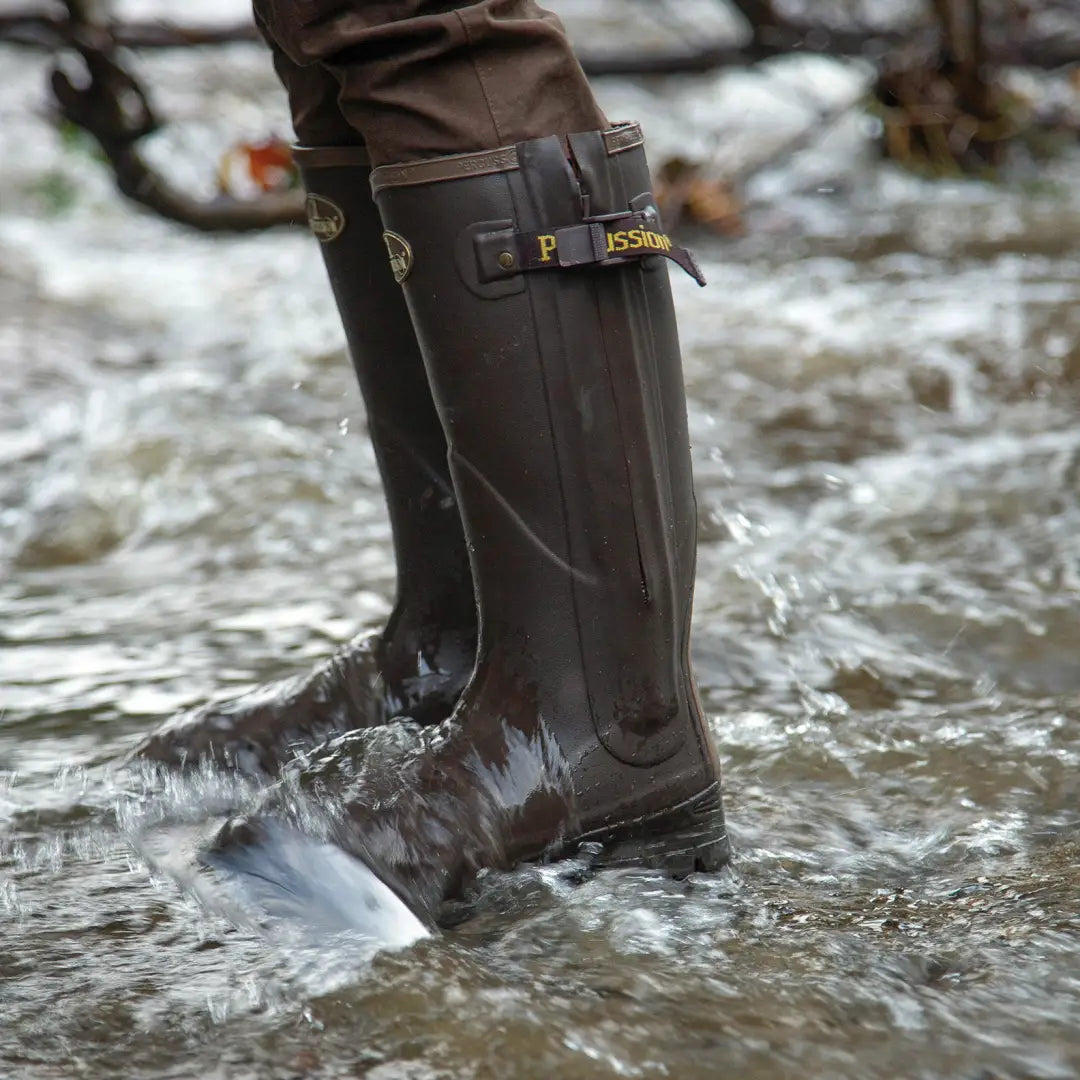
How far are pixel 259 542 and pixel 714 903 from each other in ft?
4.82

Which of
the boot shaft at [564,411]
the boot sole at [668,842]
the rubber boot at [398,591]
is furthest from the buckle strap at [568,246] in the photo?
the boot sole at [668,842]

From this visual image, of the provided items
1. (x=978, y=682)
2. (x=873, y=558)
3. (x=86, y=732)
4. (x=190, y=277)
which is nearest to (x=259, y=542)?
(x=86, y=732)

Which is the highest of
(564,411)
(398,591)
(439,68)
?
(439,68)

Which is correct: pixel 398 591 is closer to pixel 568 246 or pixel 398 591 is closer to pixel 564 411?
pixel 564 411

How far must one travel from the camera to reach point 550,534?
1.25 metres

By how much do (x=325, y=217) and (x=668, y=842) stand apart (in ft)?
2.27

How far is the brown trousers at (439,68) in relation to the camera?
1151mm

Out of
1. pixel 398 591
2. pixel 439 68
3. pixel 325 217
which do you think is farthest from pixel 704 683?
pixel 439 68

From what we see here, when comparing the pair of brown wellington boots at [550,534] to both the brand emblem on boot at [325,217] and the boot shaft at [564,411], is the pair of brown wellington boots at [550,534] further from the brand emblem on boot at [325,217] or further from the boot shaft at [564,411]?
the brand emblem on boot at [325,217]

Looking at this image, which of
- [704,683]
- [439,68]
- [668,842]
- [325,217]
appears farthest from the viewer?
[704,683]

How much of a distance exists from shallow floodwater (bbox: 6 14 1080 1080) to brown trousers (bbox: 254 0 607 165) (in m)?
0.63

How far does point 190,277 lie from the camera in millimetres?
5020

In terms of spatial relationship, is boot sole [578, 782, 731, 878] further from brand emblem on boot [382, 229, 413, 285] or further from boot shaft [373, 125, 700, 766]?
brand emblem on boot [382, 229, 413, 285]

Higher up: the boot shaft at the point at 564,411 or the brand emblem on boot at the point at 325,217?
the brand emblem on boot at the point at 325,217
